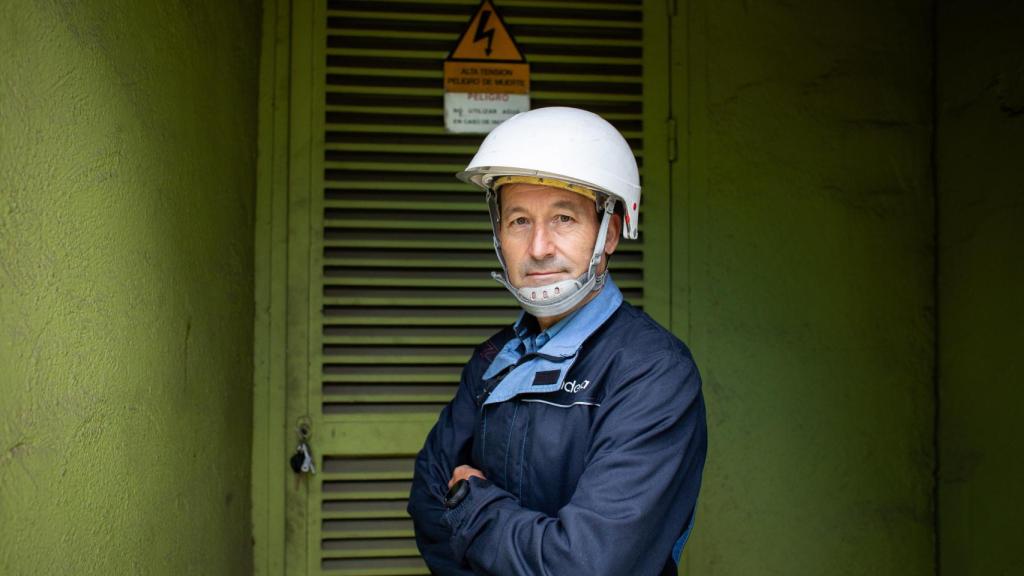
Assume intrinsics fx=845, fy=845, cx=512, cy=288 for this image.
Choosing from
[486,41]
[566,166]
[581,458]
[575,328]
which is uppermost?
[486,41]

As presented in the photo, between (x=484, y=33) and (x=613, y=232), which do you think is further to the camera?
(x=484, y=33)

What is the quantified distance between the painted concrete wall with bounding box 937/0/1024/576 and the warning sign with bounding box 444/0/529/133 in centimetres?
136

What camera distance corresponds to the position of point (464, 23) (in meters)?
2.72

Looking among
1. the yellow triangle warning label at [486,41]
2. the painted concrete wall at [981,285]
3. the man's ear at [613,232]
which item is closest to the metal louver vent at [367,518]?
the man's ear at [613,232]

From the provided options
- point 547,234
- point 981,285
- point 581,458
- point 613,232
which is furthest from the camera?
point 981,285

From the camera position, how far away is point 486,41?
2705 mm

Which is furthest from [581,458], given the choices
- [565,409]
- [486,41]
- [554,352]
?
[486,41]

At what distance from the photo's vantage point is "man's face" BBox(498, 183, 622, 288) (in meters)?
1.74

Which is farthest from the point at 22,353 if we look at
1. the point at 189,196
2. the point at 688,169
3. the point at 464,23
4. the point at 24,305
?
the point at 688,169

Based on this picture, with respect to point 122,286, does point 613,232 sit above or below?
above

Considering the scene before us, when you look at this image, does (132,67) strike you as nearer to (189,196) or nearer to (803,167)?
(189,196)

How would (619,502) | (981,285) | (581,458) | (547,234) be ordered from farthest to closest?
(981,285) < (547,234) < (581,458) < (619,502)

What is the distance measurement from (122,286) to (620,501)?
103cm

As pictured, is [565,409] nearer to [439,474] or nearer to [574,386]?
[574,386]
